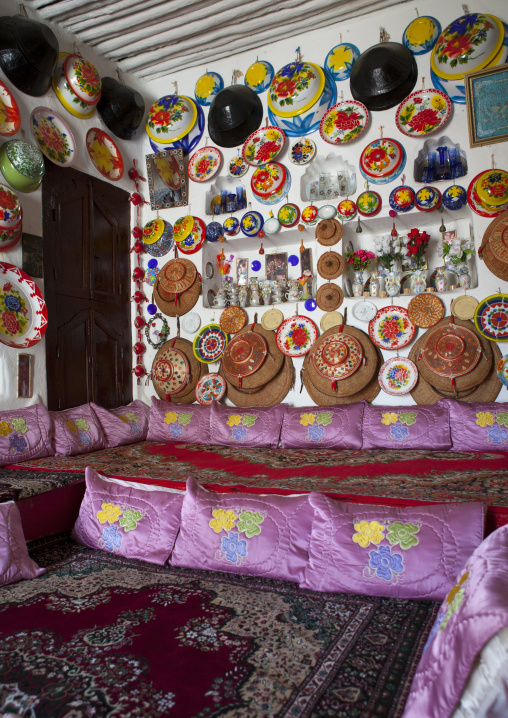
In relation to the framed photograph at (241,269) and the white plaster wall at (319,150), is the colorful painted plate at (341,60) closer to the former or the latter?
the white plaster wall at (319,150)

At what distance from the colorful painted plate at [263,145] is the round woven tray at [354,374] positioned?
1450 mm

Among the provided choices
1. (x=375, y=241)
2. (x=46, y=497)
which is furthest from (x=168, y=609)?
(x=375, y=241)

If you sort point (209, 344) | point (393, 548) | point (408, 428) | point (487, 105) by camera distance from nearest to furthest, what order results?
1. point (393, 548)
2. point (487, 105)
3. point (408, 428)
4. point (209, 344)

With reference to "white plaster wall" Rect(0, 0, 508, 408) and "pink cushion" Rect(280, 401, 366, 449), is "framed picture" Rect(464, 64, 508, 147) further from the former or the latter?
"pink cushion" Rect(280, 401, 366, 449)

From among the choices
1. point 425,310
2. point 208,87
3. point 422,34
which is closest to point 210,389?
point 425,310

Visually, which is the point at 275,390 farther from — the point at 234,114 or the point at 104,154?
the point at 104,154

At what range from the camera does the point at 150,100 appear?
4.55 metres

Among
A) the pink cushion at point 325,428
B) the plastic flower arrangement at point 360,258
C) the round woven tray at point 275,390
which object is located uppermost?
the plastic flower arrangement at point 360,258

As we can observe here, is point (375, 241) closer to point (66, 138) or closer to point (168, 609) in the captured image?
point (66, 138)

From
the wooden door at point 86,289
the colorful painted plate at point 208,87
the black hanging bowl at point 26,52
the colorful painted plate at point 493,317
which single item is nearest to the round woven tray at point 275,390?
the wooden door at point 86,289

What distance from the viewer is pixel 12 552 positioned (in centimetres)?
189

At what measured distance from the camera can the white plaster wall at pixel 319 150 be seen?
336cm

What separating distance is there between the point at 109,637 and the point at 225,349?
2725 millimetres

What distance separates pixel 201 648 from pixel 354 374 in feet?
8.17
